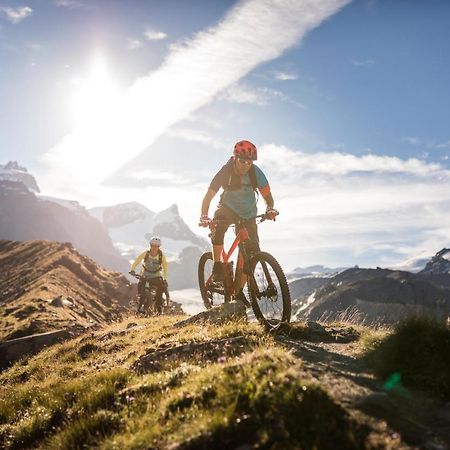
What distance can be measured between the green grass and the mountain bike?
1569 centimetres

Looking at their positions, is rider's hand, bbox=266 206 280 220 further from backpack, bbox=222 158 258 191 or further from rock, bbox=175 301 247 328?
rock, bbox=175 301 247 328

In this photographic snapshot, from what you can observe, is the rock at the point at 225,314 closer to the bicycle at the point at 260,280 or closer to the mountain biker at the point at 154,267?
the bicycle at the point at 260,280

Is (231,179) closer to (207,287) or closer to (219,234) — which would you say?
(219,234)

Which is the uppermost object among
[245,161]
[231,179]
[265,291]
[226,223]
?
[245,161]

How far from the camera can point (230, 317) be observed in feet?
33.3

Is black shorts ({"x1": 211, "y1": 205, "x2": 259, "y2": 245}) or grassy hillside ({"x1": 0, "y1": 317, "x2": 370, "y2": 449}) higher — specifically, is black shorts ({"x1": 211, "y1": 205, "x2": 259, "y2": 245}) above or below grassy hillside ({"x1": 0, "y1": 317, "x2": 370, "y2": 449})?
above

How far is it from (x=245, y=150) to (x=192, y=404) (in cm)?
611

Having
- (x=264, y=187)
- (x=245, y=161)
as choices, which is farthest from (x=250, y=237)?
(x=245, y=161)

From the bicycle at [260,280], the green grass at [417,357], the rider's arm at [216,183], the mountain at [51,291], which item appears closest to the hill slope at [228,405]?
the green grass at [417,357]

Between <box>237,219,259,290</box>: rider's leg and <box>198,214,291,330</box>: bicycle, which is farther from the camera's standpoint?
<box>237,219,259,290</box>: rider's leg

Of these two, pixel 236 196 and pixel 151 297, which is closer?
pixel 236 196

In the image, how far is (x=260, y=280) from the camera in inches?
381

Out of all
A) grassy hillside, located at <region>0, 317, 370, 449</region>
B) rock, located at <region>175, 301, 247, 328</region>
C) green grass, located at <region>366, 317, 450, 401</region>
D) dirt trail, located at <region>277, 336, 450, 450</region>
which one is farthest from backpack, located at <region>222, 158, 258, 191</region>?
green grass, located at <region>366, 317, 450, 401</region>

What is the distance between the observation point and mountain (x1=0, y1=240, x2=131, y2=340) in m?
23.6
